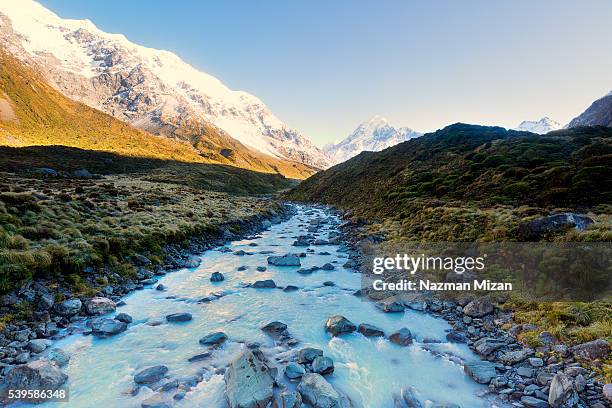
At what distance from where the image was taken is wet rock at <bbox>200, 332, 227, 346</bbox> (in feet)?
39.7

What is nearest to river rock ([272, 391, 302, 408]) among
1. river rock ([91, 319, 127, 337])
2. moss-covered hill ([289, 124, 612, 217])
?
river rock ([91, 319, 127, 337])

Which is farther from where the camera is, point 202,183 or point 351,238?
point 202,183

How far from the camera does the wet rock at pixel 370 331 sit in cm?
1289

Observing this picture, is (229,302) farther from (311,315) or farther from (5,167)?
(5,167)

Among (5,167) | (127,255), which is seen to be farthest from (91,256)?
(5,167)

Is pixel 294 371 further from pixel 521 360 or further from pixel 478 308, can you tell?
pixel 478 308

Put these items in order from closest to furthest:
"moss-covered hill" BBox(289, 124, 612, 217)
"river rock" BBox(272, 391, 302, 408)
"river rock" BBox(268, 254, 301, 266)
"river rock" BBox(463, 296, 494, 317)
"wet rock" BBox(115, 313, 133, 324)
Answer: "river rock" BBox(272, 391, 302, 408), "wet rock" BBox(115, 313, 133, 324), "river rock" BBox(463, 296, 494, 317), "river rock" BBox(268, 254, 301, 266), "moss-covered hill" BBox(289, 124, 612, 217)

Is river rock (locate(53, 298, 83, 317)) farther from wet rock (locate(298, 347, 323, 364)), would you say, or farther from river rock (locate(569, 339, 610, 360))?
river rock (locate(569, 339, 610, 360))

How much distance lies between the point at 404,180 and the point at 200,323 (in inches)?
1790

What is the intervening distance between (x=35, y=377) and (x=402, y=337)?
11982 mm

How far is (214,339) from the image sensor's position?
12203mm

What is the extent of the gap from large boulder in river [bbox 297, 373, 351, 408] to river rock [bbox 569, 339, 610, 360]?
7.23 metres

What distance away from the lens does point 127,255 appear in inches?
811

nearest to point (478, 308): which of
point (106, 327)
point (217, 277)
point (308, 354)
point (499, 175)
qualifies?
point (308, 354)
